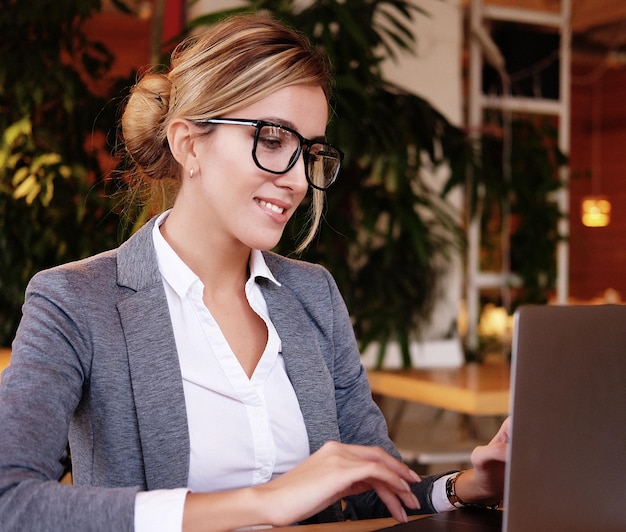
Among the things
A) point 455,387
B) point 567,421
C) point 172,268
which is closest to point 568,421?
point 567,421

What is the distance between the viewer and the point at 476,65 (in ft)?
14.9

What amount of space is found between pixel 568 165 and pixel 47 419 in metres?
3.86

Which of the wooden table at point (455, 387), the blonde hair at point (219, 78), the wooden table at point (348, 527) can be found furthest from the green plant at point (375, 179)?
Result: the wooden table at point (348, 527)

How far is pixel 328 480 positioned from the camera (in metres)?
1.08

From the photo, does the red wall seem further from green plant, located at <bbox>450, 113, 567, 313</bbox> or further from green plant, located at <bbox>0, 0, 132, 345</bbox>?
green plant, located at <bbox>0, 0, 132, 345</bbox>

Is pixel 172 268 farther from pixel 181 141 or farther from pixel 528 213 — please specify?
pixel 528 213

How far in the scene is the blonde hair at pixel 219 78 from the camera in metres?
1.42

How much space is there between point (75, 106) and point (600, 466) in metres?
2.72

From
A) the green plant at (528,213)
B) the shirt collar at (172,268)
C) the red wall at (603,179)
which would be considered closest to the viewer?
the shirt collar at (172,268)

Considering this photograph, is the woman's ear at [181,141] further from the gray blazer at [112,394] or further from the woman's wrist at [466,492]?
the woman's wrist at [466,492]

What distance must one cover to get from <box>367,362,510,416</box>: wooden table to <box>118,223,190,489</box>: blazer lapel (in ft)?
6.00

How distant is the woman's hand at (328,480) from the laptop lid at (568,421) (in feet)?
0.69

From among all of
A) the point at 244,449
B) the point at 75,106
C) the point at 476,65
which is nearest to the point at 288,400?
the point at 244,449

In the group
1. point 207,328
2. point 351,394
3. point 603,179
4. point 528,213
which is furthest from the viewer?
point 603,179
